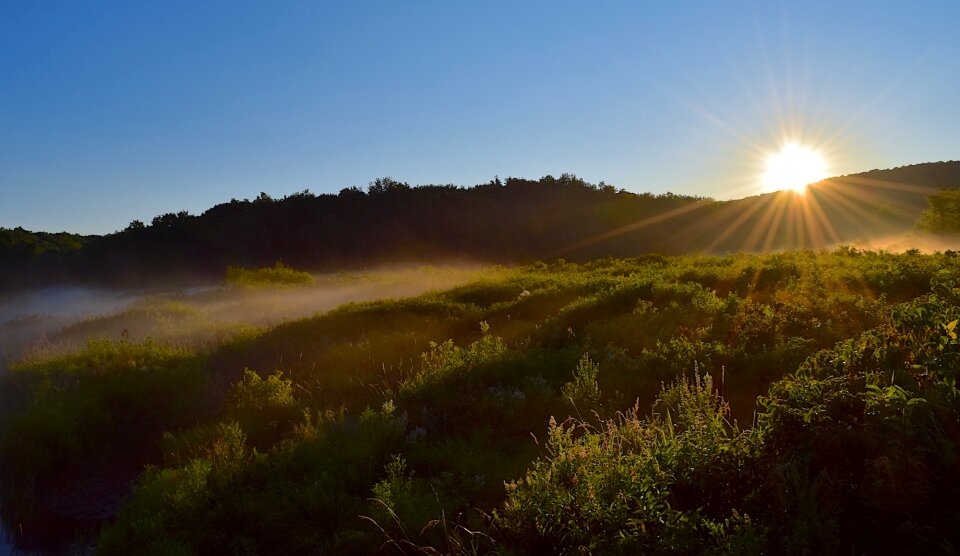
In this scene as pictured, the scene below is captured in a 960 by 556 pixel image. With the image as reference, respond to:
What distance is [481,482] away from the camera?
19.2ft

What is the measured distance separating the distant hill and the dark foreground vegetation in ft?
124

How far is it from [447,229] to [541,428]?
172 ft

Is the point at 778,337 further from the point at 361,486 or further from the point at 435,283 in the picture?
the point at 435,283

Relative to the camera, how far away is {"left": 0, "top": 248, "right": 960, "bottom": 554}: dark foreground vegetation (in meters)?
3.52

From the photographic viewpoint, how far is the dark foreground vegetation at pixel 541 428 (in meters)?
3.52

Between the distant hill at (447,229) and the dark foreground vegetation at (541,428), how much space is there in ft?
124

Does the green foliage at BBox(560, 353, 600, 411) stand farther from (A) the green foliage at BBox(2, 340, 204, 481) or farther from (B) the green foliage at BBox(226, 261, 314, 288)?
(B) the green foliage at BBox(226, 261, 314, 288)

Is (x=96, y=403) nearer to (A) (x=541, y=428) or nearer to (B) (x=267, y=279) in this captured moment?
(A) (x=541, y=428)

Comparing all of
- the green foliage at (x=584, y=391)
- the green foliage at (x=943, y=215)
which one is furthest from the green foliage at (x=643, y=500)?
the green foliage at (x=943, y=215)

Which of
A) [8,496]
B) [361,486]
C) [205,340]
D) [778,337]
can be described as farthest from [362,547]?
[205,340]

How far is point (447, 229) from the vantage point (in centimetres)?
5912

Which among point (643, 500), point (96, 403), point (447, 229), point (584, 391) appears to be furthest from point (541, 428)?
point (447, 229)

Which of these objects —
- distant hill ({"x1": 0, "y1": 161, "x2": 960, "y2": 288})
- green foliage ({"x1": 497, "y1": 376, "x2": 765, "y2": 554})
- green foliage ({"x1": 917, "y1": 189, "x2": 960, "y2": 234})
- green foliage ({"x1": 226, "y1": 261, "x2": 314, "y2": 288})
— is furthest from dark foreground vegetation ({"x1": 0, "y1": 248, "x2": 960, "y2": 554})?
distant hill ({"x1": 0, "y1": 161, "x2": 960, "y2": 288})

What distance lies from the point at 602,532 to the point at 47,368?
1120 centimetres
